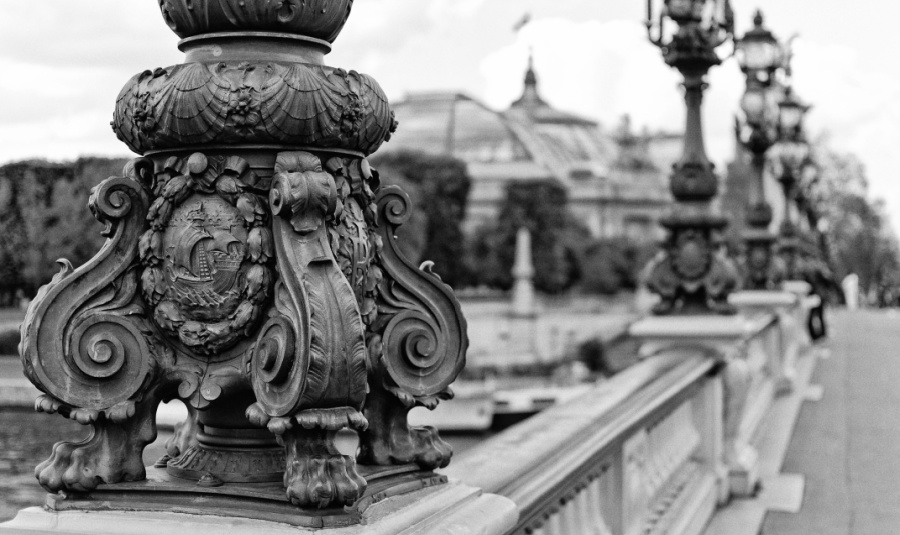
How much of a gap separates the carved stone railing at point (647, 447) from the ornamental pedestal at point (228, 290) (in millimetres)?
1158

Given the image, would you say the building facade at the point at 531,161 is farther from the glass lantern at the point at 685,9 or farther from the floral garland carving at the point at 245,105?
the floral garland carving at the point at 245,105

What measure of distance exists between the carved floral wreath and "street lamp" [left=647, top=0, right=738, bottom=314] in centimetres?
768

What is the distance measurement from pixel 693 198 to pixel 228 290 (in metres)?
8.41

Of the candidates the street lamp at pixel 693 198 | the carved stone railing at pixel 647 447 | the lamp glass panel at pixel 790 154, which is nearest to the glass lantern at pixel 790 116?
the lamp glass panel at pixel 790 154

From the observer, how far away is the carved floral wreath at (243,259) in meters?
2.82

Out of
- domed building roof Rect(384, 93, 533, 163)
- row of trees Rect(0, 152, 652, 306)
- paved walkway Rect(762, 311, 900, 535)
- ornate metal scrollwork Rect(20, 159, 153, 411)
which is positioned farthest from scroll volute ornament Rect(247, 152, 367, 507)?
domed building roof Rect(384, 93, 533, 163)

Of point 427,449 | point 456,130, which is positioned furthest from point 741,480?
point 456,130

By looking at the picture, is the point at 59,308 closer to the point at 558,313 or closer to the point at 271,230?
the point at 271,230

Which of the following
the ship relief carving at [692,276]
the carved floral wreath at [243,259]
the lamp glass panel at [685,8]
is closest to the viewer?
the carved floral wreath at [243,259]

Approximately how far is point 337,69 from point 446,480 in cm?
114

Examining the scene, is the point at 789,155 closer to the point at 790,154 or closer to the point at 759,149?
the point at 790,154

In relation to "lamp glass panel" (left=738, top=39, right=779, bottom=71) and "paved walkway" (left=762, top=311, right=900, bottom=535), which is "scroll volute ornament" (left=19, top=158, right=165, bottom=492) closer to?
"paved walkway" (left=762, top=311, right=900, bottom=535)

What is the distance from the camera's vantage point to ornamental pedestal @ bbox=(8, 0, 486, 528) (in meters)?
2.75

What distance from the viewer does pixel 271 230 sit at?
286 cm
